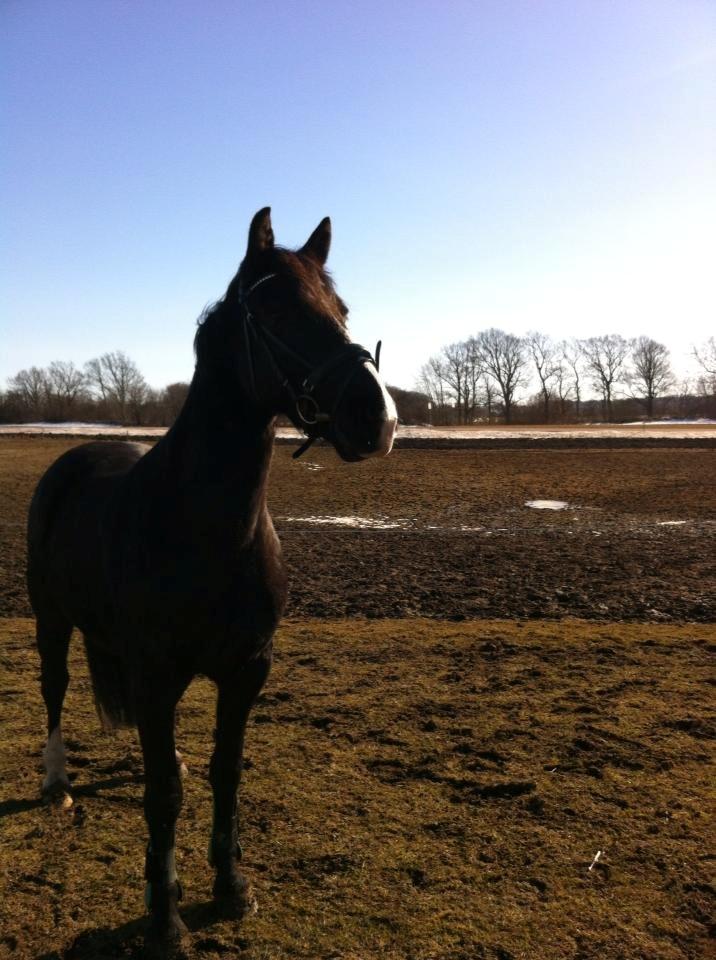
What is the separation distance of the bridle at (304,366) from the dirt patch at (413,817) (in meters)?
2.00

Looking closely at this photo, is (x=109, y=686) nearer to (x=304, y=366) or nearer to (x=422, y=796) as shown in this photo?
(x=422, y=796)

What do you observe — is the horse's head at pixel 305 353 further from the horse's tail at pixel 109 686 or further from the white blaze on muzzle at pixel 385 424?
the horse's tail at pixel 109 686

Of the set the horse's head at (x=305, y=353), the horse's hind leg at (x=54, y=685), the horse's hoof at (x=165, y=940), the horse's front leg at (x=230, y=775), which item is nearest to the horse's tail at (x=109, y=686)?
the horse's hind leg at (x=54, y=685)

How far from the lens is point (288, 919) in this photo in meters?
3.00

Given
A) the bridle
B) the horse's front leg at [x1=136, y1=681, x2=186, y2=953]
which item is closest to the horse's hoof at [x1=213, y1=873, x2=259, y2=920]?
the horse's front leg at [x1=136, y1=681, x2=186, y2=953]

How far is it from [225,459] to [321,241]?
0.95 m

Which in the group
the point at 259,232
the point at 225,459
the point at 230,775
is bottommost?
the point at 230,775

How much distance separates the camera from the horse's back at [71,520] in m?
3.47

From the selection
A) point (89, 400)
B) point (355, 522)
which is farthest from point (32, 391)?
point (355, 522)

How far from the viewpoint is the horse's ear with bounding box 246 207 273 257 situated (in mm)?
2619

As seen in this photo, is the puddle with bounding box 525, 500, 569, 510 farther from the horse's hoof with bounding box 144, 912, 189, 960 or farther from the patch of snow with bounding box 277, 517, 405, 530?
the horse's hoof with bounding box 144, 912, 189, 960

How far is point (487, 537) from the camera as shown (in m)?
12.3

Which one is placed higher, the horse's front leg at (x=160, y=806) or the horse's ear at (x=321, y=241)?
the horse's ear at (x=321, y=241)

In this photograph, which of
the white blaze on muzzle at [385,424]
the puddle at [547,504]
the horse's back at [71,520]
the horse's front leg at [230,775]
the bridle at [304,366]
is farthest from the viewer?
the puddle at [547,504]
